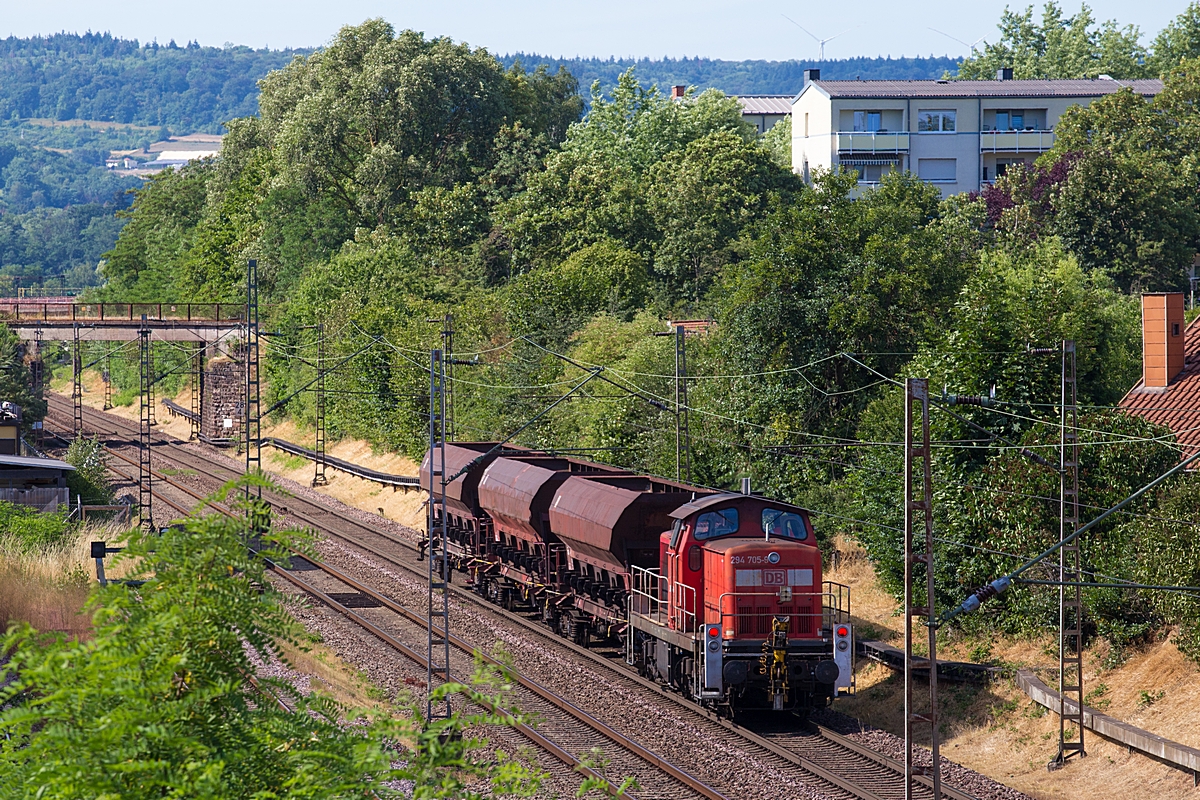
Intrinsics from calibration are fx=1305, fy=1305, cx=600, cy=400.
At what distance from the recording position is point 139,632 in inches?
359

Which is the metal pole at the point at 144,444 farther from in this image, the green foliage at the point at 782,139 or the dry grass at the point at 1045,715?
the green foliage at the point at 782,139

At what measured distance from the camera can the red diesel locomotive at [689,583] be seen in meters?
22.5

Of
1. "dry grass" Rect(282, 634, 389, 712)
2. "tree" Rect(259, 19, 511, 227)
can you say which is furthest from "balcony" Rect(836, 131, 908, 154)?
"dry grass" Rect(282, 634, 389, 712)

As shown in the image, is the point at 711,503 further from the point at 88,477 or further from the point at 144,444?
the point at 144,444

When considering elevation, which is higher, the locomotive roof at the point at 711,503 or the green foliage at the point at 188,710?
the green foliage at the point at 188,710

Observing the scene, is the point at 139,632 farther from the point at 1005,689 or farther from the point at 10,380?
the point at 10,380

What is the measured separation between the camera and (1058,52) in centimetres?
12112

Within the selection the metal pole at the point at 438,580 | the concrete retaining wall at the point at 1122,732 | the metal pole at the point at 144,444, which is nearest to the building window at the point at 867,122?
the metal pole at the point at 144,444

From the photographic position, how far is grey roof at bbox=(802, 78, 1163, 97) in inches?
3396

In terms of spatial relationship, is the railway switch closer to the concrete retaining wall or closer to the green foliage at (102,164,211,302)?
the concrete retaining wall

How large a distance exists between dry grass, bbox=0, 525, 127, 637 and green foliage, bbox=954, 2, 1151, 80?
10326 centimetres

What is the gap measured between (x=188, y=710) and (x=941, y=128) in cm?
8434

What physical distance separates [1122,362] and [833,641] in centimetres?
2087

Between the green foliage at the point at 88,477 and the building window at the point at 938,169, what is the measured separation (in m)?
57.0
